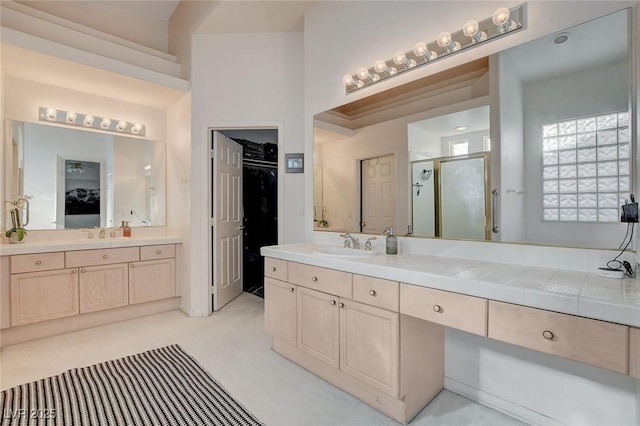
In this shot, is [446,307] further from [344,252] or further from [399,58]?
[399,58]

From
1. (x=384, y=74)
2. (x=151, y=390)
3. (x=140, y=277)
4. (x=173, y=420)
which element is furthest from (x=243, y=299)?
(x=384, y=74)

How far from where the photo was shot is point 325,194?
268 cm

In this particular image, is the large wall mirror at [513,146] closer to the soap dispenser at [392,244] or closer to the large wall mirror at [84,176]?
the soap dispenser at [392,244]

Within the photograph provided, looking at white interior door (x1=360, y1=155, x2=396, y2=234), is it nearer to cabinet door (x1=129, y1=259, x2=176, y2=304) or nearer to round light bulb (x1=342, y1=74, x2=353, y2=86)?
round light bulb (x1=342, y1=74, x2=353, y2=86)

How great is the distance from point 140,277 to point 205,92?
2119 millimetres

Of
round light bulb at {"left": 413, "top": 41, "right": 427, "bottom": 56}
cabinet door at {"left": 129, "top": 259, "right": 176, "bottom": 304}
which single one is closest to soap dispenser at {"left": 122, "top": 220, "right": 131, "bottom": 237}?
cabinet door at {"left": 129, "top": 259, "right": 176, "bottom": 304}

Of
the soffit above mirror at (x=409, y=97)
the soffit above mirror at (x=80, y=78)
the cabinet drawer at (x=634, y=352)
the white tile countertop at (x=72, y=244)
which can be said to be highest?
the soffit above mirror at (x=80, y=78)

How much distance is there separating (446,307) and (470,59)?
143 centimetres

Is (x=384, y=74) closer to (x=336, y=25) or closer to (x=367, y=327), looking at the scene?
(x=336, y=25)

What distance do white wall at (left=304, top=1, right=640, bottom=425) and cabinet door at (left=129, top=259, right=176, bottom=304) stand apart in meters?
2.36

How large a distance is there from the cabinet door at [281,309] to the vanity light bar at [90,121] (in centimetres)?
266

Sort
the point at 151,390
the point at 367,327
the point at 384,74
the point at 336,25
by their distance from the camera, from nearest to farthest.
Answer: the point at 367,327
the point at 151,390
the point at 384,74
the point at 336,25

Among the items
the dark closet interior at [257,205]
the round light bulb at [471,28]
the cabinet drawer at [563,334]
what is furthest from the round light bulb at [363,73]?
the dark closet interior at [257,205]

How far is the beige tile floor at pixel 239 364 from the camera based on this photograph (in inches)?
65.1
